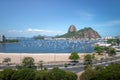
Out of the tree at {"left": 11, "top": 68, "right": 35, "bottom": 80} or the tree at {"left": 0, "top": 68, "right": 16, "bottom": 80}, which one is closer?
the tree at {"left": 11, "top": 68, "right": 35, "bottom": 80}

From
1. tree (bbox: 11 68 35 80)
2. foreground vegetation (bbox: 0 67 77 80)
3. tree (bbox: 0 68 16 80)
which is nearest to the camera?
foreground vegetation (bbox: 0 67 77 80)

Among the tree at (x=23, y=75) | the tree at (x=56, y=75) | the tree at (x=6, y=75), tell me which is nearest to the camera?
the tree at (x=56, y=75)

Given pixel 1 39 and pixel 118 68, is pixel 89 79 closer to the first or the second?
pixel 118 68

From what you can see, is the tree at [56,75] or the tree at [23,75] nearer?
the tree at [56,75]

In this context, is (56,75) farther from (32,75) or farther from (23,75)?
(23,75)

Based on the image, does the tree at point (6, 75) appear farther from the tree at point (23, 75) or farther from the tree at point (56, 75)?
the tree at point (56, 75)

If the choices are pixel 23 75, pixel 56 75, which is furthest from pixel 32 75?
pixel 56 75

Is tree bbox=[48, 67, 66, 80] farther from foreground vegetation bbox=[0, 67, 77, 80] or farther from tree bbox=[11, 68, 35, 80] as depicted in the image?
tree bbox=[11, 68, 35, 80]

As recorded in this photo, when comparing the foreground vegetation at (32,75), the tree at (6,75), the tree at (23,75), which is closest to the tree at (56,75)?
the foreground vegetation at (32,75)

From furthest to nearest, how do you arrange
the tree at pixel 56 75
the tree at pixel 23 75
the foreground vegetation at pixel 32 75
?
the tree at pixel 23 75, the foreground vegetation at pixel 32 75, the tree at pixel 56 75

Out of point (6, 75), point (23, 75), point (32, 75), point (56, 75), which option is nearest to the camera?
point (56, 75)

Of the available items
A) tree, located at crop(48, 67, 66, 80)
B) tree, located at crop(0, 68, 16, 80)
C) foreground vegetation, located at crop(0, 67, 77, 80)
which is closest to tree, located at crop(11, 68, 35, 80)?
foreground vegetation, located at crop(0, 67, 77, 80)

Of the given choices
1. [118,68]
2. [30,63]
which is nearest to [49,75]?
[118,68]
